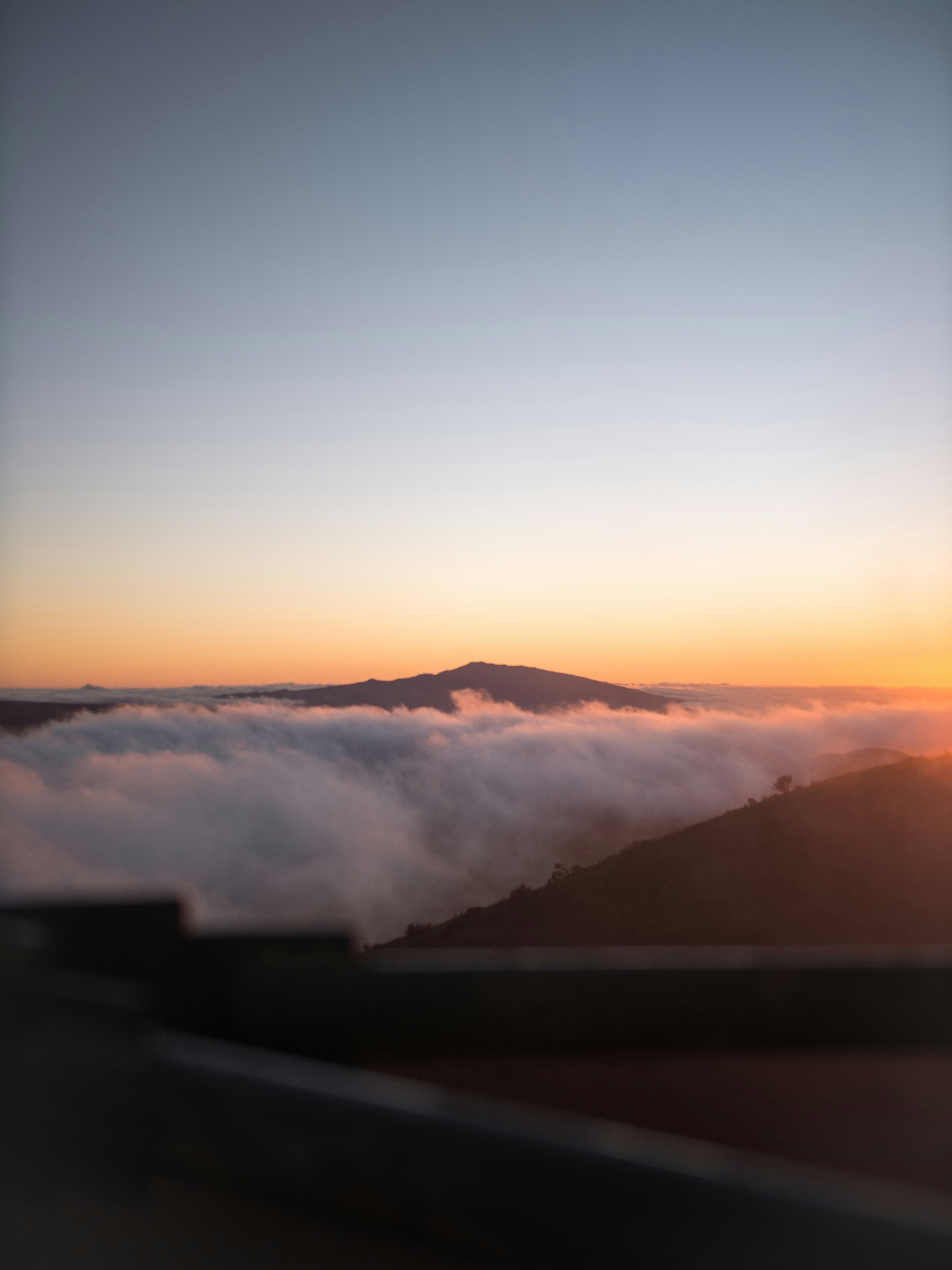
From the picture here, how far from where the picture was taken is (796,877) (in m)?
48.6

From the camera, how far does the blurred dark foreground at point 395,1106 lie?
2.64 ft

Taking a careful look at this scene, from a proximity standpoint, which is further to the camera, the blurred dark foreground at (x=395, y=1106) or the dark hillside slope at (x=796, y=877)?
the dark hillside slope at (x=796, y=877)

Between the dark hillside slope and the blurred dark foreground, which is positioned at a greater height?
the blurred dark foreground

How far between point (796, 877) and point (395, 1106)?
2161 inches

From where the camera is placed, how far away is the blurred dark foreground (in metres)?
0.80

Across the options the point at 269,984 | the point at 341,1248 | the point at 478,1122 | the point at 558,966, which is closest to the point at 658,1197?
the point at 478,1122

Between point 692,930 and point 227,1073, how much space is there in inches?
2112

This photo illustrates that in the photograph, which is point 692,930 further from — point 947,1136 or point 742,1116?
point 947,1136

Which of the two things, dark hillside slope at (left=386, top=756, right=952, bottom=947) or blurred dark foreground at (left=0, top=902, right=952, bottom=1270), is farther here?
dark hillside slope at (left=386, top=756, right=952, bottom=947)

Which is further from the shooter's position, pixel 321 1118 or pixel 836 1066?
pixel 836 1066

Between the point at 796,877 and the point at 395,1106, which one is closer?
the point at 395,1106

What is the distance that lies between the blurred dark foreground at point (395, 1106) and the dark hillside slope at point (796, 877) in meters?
47.2

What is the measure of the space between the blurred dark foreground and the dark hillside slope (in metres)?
47.2

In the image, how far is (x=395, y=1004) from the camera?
1482mm
